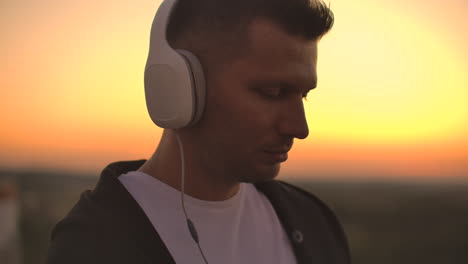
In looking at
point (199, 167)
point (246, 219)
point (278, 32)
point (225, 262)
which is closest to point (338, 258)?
point (246, 219)

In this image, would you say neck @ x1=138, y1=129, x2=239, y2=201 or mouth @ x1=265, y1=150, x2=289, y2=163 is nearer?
mouth @ x1=265, y1=150, x2=289, y2=163

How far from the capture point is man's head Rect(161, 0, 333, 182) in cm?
140

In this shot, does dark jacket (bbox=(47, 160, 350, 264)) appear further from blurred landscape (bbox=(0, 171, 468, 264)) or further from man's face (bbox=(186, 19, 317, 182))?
blurred landscape (bbox=(0, 171, 468, 264))

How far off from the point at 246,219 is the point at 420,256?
12.4 metres

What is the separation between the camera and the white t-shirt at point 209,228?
148 centimetres

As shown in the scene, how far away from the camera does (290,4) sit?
144 cm

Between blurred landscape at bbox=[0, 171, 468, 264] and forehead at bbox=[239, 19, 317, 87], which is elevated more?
forehead at bbox=[239, 19, 317, 87]

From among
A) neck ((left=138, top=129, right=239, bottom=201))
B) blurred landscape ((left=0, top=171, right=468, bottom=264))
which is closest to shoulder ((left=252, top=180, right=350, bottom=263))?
neck ((left=138, top=129, right=239, bottom=201))

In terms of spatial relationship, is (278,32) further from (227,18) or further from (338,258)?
(338,258)

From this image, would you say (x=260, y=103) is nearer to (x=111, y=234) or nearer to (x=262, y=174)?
(x=262, y=174)

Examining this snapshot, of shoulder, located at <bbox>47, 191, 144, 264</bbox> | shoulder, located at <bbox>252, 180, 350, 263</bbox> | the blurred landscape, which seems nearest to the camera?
shoulder, located at <bbox>47, 191, 144, 264</bbox>

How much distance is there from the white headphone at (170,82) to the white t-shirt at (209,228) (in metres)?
0.22

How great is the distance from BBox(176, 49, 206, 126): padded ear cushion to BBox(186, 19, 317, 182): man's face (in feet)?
0.09

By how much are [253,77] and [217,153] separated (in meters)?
0.25
